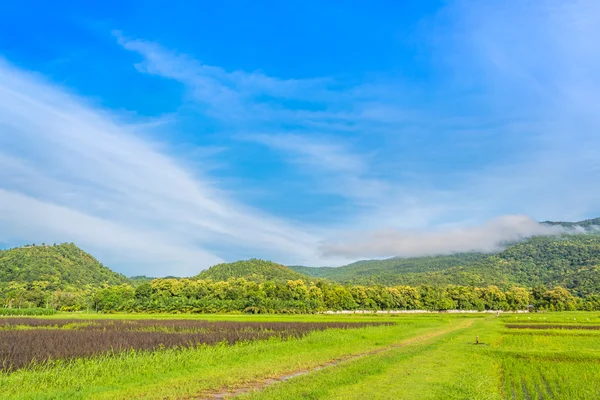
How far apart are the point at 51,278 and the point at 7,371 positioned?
524 feet

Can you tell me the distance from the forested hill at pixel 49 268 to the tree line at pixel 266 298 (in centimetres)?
1344

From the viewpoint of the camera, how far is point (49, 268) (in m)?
166

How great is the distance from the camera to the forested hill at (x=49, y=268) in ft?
511

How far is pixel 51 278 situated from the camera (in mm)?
155500

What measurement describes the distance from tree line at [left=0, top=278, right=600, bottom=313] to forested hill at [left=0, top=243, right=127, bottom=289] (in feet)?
44.1

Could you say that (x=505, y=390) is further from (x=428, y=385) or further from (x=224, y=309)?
(x=224, y=309)

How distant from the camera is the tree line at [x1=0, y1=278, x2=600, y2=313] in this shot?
114m

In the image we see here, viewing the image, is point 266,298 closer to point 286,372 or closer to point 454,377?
point 286,372

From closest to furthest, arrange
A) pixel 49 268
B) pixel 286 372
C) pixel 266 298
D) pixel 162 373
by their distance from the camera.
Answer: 1. pixel 162 373
2. pixel 286 372
3. pixel 266 298
4. pixel 49 268

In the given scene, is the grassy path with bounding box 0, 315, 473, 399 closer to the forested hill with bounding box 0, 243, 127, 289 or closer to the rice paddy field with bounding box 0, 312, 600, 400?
the rice paddy field with bounding box 0, 312, 600, 400

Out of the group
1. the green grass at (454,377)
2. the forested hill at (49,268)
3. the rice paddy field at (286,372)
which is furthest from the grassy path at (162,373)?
the forested hill at (49,268)

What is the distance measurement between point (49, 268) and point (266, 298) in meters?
104

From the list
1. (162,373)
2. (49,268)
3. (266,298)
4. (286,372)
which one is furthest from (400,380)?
(49,268)

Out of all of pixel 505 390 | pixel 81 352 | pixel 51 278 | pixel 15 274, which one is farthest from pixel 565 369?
pixel 15 274
